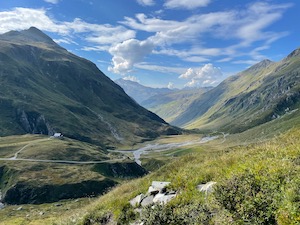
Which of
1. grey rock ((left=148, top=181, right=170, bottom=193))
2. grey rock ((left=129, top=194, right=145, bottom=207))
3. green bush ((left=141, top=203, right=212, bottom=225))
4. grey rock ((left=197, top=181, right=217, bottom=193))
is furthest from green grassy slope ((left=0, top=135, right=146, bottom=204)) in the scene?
green bush ((left=141, top=203, right=212, bottom=225))

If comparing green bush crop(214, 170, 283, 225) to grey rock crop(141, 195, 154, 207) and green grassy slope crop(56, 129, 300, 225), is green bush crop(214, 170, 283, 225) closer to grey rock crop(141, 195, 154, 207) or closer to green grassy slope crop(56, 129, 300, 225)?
green grassy slope crop(56, 129, 300, 225)

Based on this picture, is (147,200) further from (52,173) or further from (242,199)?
(52,173)

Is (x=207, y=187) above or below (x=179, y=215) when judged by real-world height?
above

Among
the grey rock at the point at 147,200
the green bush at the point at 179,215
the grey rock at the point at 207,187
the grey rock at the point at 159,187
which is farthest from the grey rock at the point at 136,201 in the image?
the green bush at the point at 179,215

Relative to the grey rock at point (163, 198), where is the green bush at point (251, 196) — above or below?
above

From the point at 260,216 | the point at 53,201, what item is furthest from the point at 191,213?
the point at 53,201

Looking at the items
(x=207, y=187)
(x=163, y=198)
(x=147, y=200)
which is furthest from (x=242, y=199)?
(x=147, y=200)

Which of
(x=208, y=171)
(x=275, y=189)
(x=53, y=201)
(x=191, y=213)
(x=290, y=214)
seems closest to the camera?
(x=290, y=214)

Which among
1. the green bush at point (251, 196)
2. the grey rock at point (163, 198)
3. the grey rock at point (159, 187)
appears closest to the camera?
the green bush at point (251, 196)

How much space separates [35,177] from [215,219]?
146974mm

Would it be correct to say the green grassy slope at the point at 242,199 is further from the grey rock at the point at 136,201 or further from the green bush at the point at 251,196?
the grey rock at the point at 136,201

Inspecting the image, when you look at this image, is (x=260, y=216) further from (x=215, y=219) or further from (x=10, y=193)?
(x=10, y=193)

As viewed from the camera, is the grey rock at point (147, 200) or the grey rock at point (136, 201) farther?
the grey rock at point (136, 201)

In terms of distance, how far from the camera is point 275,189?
431 inches
